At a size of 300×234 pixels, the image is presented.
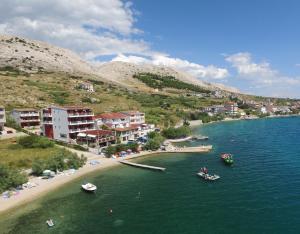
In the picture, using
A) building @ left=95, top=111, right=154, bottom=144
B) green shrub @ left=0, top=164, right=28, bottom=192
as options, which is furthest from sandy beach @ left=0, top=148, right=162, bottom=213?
building @ left=95, top=111, right=154, bottom=144

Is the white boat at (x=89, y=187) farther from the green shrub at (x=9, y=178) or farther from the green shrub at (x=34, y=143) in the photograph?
the green shrub at (x=34, y=143)

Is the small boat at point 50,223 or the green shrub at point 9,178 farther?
Result: the green shrub at point 9,178

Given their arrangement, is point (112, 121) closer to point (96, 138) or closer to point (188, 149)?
point (96, 138)

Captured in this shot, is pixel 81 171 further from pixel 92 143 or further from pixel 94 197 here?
Answer: pixel 92 143

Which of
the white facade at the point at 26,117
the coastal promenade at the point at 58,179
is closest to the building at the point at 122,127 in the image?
the coastal promenade at the point at 58,179

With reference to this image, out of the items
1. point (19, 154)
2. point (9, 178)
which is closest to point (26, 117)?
point (19, 154)

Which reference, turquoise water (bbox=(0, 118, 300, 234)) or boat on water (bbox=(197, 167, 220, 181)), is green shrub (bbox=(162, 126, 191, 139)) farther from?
boat on water (bbox=(197, 167, 220, 181))
